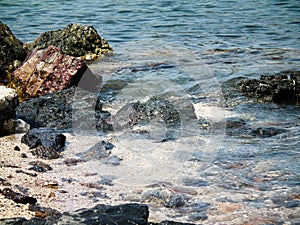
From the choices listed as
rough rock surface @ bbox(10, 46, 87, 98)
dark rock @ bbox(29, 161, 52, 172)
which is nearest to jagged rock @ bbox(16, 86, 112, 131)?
rough rock surface @ bbox(10, 46, 87, 98)

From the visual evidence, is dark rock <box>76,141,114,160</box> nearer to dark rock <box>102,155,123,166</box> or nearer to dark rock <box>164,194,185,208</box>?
dark rock <box>102,155,123,166</box>

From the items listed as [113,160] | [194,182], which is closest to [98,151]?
[113,160]

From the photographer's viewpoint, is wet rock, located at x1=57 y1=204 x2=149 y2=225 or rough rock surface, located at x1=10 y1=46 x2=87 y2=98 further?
rough rock surface, located at x1=10 y1=46 x2=87 y2=98

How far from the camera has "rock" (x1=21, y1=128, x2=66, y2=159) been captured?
5.54 metres

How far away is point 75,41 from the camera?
11773 millimetres

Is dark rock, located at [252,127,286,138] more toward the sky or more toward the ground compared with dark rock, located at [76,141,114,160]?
more toward the ground

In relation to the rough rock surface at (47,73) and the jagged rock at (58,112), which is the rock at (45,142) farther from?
the rough rock surface at (47,73)

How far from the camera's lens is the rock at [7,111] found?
625cm

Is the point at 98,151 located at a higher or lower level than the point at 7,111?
lower

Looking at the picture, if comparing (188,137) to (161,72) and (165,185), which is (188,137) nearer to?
(165,185)

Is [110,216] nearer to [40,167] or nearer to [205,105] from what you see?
[40,167]

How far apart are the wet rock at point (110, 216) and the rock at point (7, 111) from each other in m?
3.32

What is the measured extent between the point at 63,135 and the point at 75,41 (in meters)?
6.20

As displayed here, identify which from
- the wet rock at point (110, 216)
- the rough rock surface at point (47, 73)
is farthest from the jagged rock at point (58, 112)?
the wet rock at point (110, 216)
